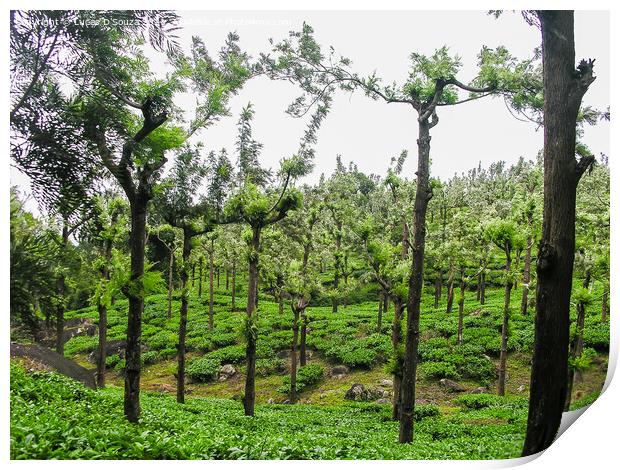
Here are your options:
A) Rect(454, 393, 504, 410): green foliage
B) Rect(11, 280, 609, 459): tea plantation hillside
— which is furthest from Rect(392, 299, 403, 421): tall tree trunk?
Rect(454, 393, 504, 410): green foliage

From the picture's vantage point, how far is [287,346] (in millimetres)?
19016

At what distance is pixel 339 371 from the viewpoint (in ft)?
56.7

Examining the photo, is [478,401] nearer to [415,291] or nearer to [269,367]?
[415,291]

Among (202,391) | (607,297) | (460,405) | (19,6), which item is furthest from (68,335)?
(460,405)

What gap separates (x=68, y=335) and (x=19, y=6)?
4459 millimetres

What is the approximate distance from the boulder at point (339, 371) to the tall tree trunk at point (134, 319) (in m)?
12.6

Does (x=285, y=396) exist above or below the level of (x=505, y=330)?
below

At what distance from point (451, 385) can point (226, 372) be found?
26.7 ft

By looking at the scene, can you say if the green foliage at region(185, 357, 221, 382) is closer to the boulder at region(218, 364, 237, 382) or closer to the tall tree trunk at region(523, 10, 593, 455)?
the boulder at region(218, 364, 237, 382)

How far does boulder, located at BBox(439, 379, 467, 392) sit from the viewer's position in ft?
48.4

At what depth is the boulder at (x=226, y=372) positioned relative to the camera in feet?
51.2

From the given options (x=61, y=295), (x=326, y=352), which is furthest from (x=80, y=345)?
(x=326, y=352)

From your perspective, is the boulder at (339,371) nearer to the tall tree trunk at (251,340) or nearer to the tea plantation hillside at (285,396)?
the tea plantation hillside at (285,396)

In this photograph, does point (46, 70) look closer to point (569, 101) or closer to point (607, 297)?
point (569, 101)
